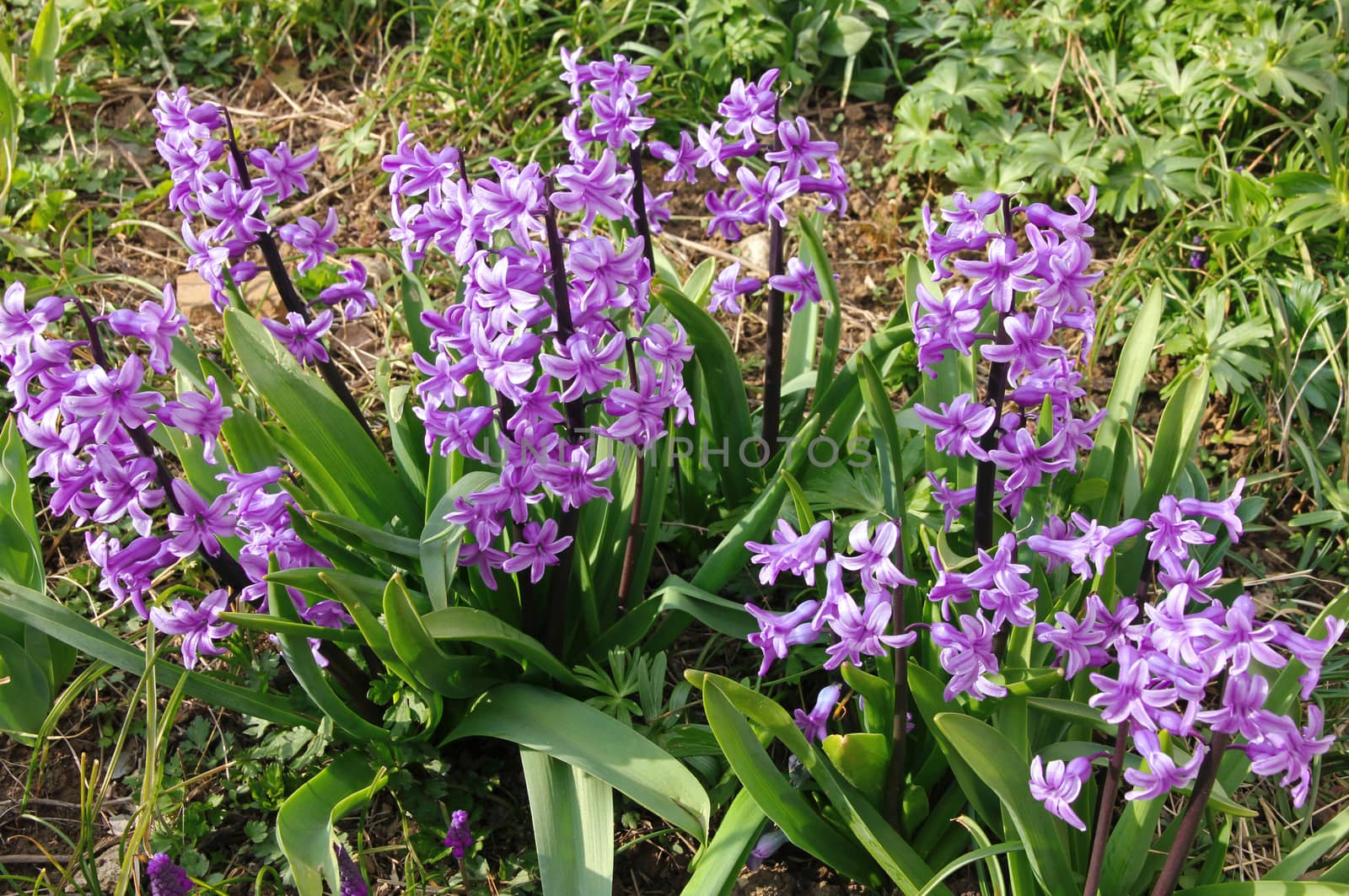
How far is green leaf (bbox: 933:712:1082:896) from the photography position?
1867 millimetres

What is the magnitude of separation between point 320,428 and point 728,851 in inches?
50.2

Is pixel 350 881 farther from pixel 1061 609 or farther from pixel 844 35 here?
pixel 844 35

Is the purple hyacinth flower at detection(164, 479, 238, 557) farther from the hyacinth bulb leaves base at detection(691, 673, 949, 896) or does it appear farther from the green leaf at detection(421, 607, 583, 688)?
the hyacinth bulb leaves base at detection(691, 673, 949, 896)

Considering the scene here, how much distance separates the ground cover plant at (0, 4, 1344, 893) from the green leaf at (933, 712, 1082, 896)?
1 cm

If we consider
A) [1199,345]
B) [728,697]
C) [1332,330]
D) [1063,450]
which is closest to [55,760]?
[728,697]

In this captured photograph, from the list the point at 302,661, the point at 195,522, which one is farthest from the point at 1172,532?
the point at 195,522

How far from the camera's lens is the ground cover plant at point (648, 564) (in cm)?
191

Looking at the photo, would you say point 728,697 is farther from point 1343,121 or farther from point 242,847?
point 1343,121

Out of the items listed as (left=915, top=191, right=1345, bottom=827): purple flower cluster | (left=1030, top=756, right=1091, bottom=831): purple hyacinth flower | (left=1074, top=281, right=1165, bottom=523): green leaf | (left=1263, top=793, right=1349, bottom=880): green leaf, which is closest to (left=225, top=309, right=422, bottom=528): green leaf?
(left=915, top=191, right=1345, bottom=827): purple flower cluster

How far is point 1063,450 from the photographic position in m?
2.18

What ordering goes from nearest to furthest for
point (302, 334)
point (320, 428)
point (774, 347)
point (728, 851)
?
1. point (728, 851)
2. point (302, 334)
3. point (320, 428)
4. point (774, 347)

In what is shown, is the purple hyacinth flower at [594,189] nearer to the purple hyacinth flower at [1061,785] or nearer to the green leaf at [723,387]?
the green leaf at [723,387]

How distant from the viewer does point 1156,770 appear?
5.40 ft

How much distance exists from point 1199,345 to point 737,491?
163 cm
